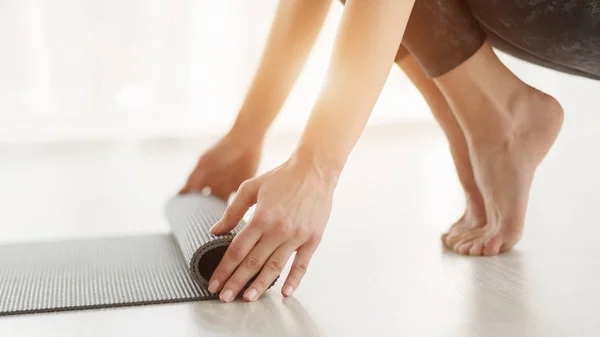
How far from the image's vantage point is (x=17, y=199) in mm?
2625

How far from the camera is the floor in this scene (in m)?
1.08

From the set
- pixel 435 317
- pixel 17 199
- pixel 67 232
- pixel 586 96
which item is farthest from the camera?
pixel 586 96

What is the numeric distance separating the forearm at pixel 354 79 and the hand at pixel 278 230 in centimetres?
4

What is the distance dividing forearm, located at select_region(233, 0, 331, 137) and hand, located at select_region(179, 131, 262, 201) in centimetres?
3

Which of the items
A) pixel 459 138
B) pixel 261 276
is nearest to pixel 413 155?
pixel 459 138

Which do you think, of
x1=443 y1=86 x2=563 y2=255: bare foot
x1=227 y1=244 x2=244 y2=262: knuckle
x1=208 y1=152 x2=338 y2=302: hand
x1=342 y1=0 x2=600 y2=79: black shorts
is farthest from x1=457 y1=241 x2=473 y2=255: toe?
x1=227 y1=244 x2=244 y2=262: knuckle

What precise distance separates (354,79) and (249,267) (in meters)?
0.32

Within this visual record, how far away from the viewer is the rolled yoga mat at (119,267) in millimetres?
1207

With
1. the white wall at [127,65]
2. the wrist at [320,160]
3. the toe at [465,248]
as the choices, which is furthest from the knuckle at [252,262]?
the white wall at [127,65]

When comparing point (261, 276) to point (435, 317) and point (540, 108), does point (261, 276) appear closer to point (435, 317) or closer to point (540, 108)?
point (435, 317)

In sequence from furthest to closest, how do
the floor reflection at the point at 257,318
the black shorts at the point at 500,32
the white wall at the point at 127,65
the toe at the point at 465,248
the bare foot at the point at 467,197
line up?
the white wall at the point at 127,65 < the bare foot at the point at 467,197 < the toe at the point at 465,248 < the black shorts at the point at 500,32 < the floor reflection at the point at 257,318

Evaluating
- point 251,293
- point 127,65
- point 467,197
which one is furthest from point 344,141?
point 127,65

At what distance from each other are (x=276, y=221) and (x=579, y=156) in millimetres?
2351

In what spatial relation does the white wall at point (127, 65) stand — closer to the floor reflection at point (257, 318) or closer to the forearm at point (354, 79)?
the forearm at point (354, 79)
